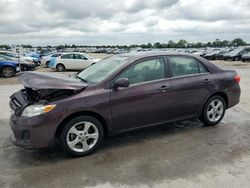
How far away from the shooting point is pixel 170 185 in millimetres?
3500

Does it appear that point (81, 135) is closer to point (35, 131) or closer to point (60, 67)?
point (35, 131)

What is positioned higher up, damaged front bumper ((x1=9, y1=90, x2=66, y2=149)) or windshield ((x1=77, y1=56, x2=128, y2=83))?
windshield ((x1=77, y1=56, x2=128, y2=83))

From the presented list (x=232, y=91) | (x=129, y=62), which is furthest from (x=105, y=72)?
(x=232, y=91)

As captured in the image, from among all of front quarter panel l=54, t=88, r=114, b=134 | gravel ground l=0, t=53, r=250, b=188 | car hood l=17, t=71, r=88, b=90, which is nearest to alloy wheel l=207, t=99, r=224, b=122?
gravel ground l=0, t=53, r=250, b=188

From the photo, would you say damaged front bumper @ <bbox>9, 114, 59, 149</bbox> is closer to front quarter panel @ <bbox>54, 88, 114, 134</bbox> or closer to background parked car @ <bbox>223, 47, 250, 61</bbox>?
front quarter panel @ <bbox>54, 88, 114, 134</bbox>

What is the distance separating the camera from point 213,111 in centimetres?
580

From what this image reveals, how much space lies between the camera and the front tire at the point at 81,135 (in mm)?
4246

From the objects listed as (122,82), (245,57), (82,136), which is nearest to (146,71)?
(122,82)

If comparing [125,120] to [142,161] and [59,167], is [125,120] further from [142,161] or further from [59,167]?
[59,167]

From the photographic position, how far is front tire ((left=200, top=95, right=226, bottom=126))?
569 centimetres

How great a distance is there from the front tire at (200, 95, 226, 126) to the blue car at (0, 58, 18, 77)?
13.4m

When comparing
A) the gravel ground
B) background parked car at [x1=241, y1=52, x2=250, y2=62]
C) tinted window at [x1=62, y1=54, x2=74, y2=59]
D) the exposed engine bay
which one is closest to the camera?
the gravel ground

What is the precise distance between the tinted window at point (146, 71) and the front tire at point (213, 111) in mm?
1291

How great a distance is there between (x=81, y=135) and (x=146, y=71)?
5.19 feet
